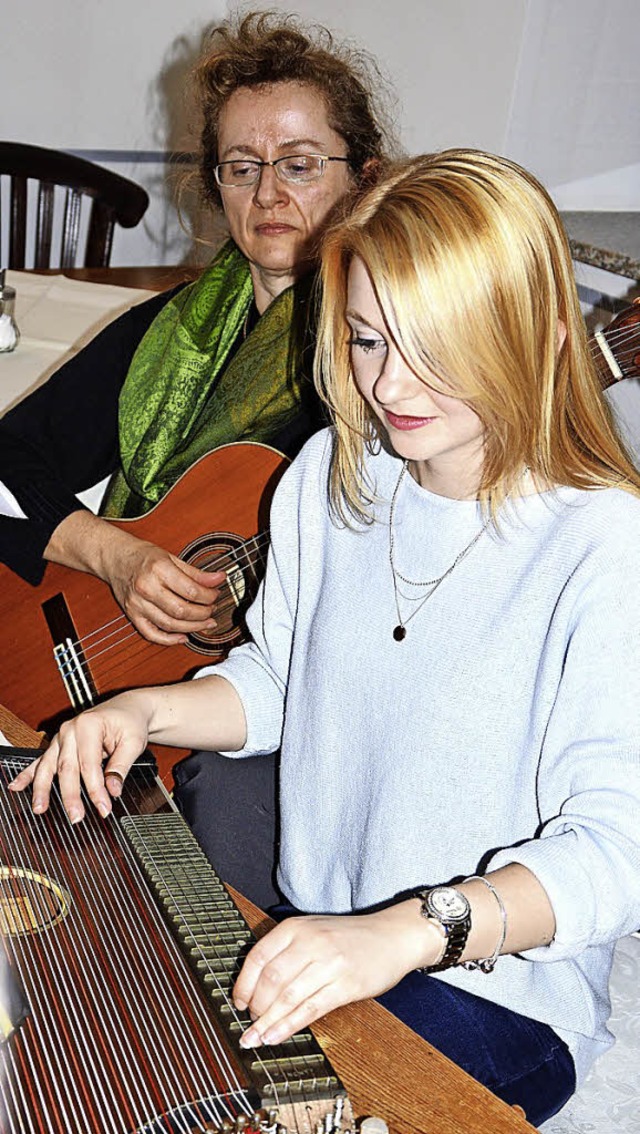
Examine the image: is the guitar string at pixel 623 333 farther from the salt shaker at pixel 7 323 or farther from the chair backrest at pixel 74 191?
the chair backrest at pixel 74 191

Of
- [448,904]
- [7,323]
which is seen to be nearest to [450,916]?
[448,904]

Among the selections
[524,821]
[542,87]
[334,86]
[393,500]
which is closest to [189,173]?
[334,86]

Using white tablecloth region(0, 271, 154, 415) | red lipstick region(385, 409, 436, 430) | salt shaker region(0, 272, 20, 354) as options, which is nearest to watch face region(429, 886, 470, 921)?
red lipstick region(385, 409, 436, 430)

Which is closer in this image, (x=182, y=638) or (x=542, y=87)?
(x=182, y=638)

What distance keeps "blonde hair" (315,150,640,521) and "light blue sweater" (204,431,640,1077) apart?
0.05m

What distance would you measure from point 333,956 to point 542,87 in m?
2.11

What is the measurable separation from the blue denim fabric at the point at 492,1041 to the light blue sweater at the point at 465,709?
0.06ft

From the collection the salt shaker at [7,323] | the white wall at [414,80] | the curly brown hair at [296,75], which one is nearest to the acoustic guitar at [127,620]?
the curly brown hair at [296,75]

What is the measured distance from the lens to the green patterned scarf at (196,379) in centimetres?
171

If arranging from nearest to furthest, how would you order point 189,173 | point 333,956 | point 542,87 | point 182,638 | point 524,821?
point 333,956, point 524,821, point 182,638, point 189,173, point 542,87

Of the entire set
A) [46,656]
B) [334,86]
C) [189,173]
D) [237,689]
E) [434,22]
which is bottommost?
[46,656]

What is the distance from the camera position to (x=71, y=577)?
1.74 meters

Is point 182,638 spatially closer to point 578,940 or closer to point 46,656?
point 46,656

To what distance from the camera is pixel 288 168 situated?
1.65 m
